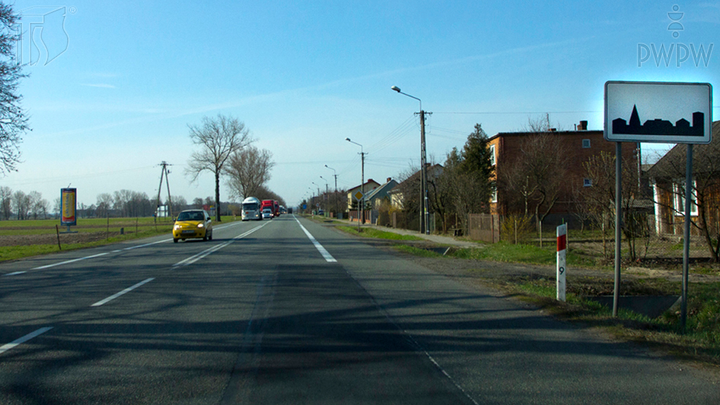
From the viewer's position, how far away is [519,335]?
6023 millimetres

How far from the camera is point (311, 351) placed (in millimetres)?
5387

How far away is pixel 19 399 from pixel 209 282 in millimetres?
6506

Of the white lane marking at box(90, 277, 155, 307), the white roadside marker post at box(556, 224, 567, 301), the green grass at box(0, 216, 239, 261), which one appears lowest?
the green grass at box(0, 216, 239, 261)

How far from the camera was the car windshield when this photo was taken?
2569cm

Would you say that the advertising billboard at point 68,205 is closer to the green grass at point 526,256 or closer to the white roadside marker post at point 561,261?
the green grass at point 526,256

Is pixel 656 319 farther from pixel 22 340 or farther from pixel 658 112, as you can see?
pixel 22 340

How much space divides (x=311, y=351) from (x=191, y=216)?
22.1 meters

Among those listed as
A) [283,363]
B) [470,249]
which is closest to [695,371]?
[283,363]

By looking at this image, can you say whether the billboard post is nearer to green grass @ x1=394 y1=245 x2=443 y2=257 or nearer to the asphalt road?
green grass @ x1=394 y1=245 x2=443 y2=257

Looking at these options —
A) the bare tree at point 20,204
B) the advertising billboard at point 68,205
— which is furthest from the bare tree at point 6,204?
the advertising billboard at point 68,205

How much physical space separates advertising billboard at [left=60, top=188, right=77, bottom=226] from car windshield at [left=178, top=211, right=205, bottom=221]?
14060 millimetres

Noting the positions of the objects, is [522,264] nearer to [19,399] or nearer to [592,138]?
[19,399]

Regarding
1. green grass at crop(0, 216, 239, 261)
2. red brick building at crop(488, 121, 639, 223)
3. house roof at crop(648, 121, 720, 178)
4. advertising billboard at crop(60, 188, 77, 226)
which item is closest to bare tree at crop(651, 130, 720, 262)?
house roof at crop(648, 121, 720, 178)

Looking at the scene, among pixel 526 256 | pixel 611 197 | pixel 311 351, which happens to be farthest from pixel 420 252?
pixel 311 351
